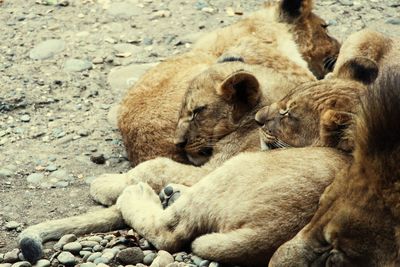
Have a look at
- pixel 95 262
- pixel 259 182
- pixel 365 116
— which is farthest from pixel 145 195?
pixel 365 116

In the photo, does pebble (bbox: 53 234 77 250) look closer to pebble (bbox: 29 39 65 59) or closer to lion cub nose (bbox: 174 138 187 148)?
lion cub nose (bbox: 174 138 187 148)

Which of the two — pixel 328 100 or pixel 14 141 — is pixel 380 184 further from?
pixel 14 141

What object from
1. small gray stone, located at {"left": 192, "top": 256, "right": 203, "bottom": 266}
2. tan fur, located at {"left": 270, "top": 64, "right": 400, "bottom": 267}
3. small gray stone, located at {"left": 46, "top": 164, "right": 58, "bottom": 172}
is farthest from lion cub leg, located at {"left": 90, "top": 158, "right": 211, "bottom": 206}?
tan fur, located at {"left": 270, "top": 64, "right": 400, "bottom": 267}

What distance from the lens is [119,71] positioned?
1101 cm

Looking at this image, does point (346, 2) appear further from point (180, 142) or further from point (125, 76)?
point (180, 142)

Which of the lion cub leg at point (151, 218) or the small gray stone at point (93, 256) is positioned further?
the small gray stone at point (93, 256)

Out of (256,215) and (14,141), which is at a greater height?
(256,215)

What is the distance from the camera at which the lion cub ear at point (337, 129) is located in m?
7.02

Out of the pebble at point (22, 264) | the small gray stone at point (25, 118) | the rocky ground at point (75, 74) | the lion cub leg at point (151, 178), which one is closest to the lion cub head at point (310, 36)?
the rocky ground at point (75, 74)

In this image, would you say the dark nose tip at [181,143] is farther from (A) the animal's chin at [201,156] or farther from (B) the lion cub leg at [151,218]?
(B) the lion cub leg at [151,218]

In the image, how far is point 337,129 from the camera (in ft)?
23.1

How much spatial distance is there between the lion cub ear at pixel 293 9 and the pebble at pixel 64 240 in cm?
368

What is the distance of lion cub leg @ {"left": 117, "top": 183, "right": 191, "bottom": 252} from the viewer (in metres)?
7.18

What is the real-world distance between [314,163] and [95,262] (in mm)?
1613
